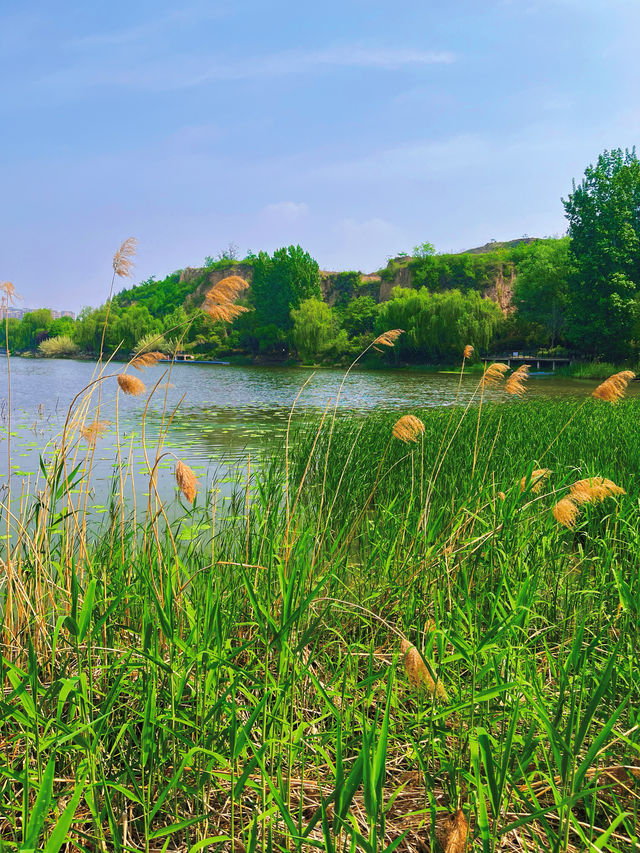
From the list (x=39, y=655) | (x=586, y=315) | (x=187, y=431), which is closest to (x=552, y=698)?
(x=39, y=655)

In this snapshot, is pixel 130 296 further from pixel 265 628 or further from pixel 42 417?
pixel 265 628

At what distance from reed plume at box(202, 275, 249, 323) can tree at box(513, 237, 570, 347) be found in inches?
1640

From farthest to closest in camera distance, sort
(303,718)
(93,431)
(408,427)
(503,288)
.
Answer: (503,288) → (408,427) → (93,431) → (303,718)

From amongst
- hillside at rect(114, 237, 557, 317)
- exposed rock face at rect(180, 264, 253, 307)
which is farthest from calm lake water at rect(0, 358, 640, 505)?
exposed rock face at rect(180, 264, 253, 307)

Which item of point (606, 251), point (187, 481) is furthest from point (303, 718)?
point (606, 251)

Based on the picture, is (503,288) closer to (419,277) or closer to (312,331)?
(419,277)

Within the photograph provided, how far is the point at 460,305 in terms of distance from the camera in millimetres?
41812

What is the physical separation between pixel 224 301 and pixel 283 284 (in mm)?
68417

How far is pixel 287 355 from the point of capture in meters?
68.3

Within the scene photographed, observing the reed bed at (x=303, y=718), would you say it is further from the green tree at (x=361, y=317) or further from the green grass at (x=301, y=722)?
the green tree at (x=361, y=317)

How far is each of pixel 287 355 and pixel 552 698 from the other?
221ft

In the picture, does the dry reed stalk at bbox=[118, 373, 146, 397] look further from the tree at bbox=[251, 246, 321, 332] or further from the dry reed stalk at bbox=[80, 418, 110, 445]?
the tree at bbox=[251, 246, 321, 332]

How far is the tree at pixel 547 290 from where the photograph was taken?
4053cm

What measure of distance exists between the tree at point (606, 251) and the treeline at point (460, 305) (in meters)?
0.06
